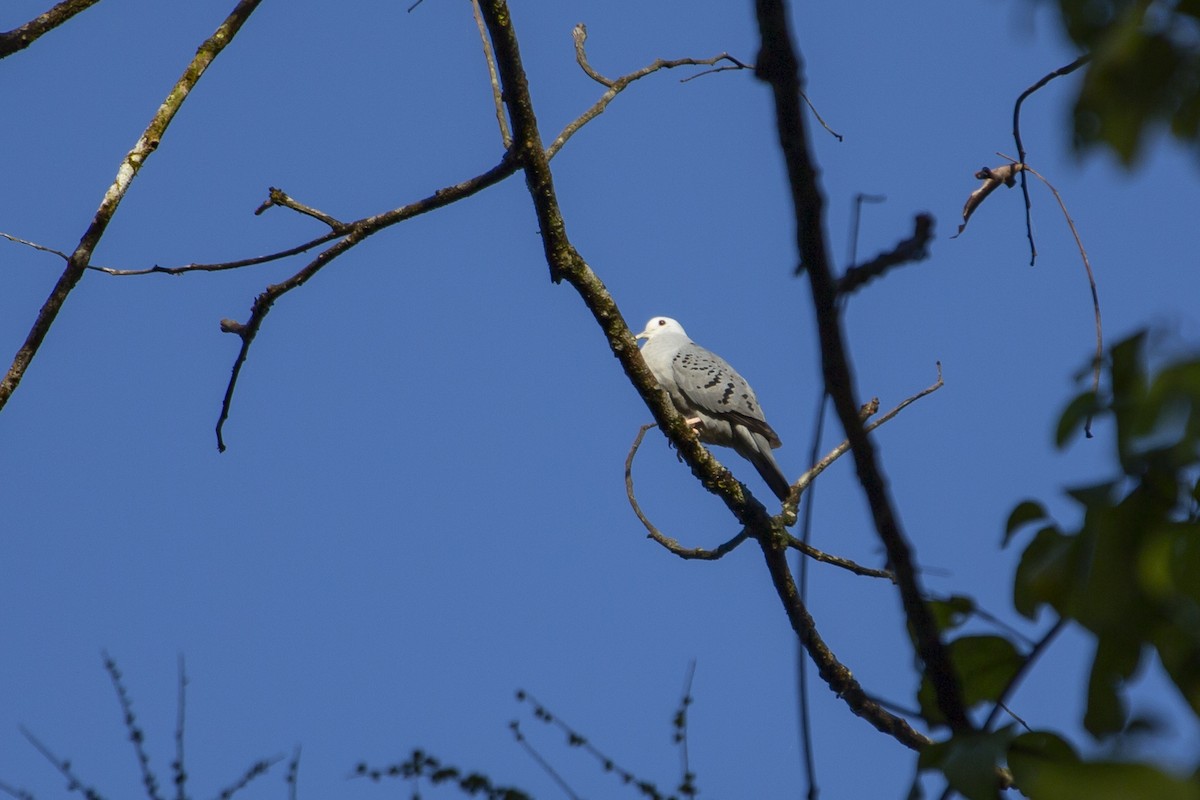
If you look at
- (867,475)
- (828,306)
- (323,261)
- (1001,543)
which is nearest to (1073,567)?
(1001,543)

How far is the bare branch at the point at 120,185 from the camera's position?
329 cm

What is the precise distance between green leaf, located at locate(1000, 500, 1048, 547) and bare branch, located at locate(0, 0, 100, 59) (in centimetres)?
326

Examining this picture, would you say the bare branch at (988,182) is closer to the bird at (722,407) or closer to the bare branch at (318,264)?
the bare branch at (318,264)

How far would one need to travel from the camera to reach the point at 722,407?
26.0 ft

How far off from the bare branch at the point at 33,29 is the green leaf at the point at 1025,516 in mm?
3255

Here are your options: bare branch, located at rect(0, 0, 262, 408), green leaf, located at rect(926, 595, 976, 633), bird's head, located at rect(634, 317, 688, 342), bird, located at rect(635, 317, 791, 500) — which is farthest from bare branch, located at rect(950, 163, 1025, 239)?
bird's head, located at rect(634, 317, 688, 342)

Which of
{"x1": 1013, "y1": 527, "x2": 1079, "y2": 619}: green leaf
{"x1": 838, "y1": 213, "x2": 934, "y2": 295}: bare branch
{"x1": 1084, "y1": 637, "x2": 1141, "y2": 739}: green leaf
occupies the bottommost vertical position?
{"x1": 1084, "y1": 637, "x2": 1141, "y2": 739}: green leaf

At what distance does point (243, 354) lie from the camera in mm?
3842

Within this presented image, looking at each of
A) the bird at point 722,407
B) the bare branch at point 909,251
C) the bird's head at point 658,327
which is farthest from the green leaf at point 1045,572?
the bird's head at point 658,327

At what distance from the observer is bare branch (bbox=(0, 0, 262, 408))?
129 inches

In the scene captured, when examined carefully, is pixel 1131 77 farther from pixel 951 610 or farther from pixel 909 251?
pixel 951 610

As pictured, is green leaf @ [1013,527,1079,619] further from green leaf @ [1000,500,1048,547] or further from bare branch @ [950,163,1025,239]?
bare branch @ [950,163,1025,239]

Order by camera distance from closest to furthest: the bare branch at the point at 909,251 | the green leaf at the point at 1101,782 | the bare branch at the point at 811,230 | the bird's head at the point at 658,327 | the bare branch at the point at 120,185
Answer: the green leaf at the point at 1101,782 → the bare branch at the point at 909,251 → the bare branch at the point at 811,230 → the bare branch at the point at 120,185 → the bird's head at the point at 658,327

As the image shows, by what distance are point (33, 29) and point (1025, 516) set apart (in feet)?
10.8
